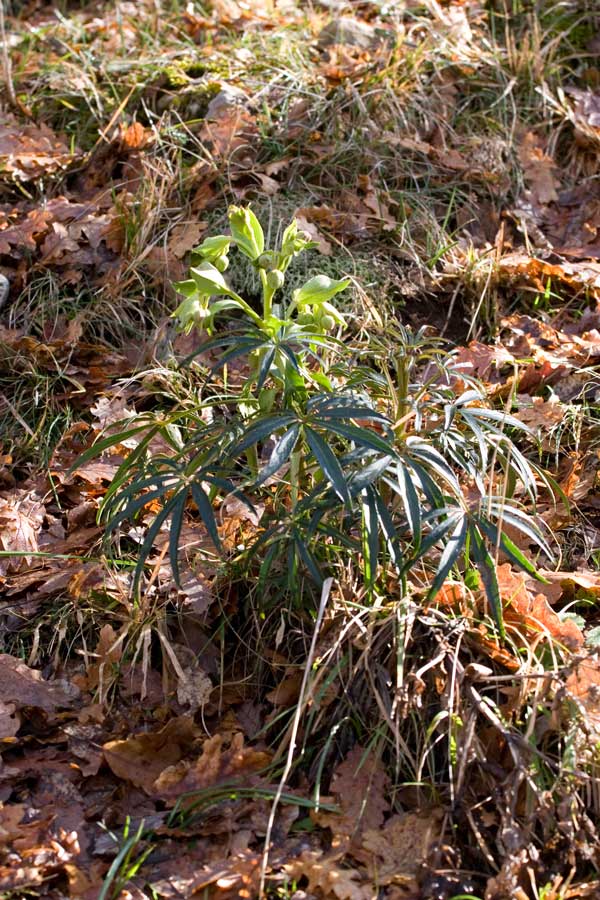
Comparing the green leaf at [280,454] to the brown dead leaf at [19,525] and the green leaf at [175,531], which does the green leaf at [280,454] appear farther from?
the brown dead leaf at [19,525]

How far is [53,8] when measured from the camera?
453 cm

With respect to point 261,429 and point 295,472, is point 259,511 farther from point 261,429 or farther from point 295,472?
point 261,429

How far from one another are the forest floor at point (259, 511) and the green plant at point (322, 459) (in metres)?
0.12

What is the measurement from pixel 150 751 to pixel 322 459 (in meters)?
0.77

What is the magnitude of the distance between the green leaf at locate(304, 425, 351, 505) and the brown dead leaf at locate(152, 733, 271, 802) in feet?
1.97

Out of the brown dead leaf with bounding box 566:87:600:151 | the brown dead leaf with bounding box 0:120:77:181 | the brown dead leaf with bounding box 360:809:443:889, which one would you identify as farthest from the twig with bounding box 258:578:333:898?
the brown dead leaf with bounding box 566:87:600:151

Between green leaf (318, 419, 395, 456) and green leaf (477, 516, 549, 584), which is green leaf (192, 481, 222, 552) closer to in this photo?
green leaf (318, 419, 395, 456)

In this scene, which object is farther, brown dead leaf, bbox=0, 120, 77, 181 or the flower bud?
brown dead leaf, bbox=0, 120, 77, 181

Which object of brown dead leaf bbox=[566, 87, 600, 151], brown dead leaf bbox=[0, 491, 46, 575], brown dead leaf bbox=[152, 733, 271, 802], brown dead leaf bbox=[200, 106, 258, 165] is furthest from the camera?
brown dead leaf bbox=[566, 87, 600, 151]

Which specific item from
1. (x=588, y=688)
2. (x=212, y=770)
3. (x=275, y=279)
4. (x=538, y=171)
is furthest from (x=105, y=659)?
(x=538, y=171)

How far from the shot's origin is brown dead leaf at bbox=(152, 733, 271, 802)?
1.99m

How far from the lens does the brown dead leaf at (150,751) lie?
6.66 ft

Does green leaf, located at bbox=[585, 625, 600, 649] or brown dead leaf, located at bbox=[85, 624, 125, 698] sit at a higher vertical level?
green leaf, located at bbox=[585, 625, 600, 649]

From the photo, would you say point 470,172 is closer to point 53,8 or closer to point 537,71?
point 537,71
